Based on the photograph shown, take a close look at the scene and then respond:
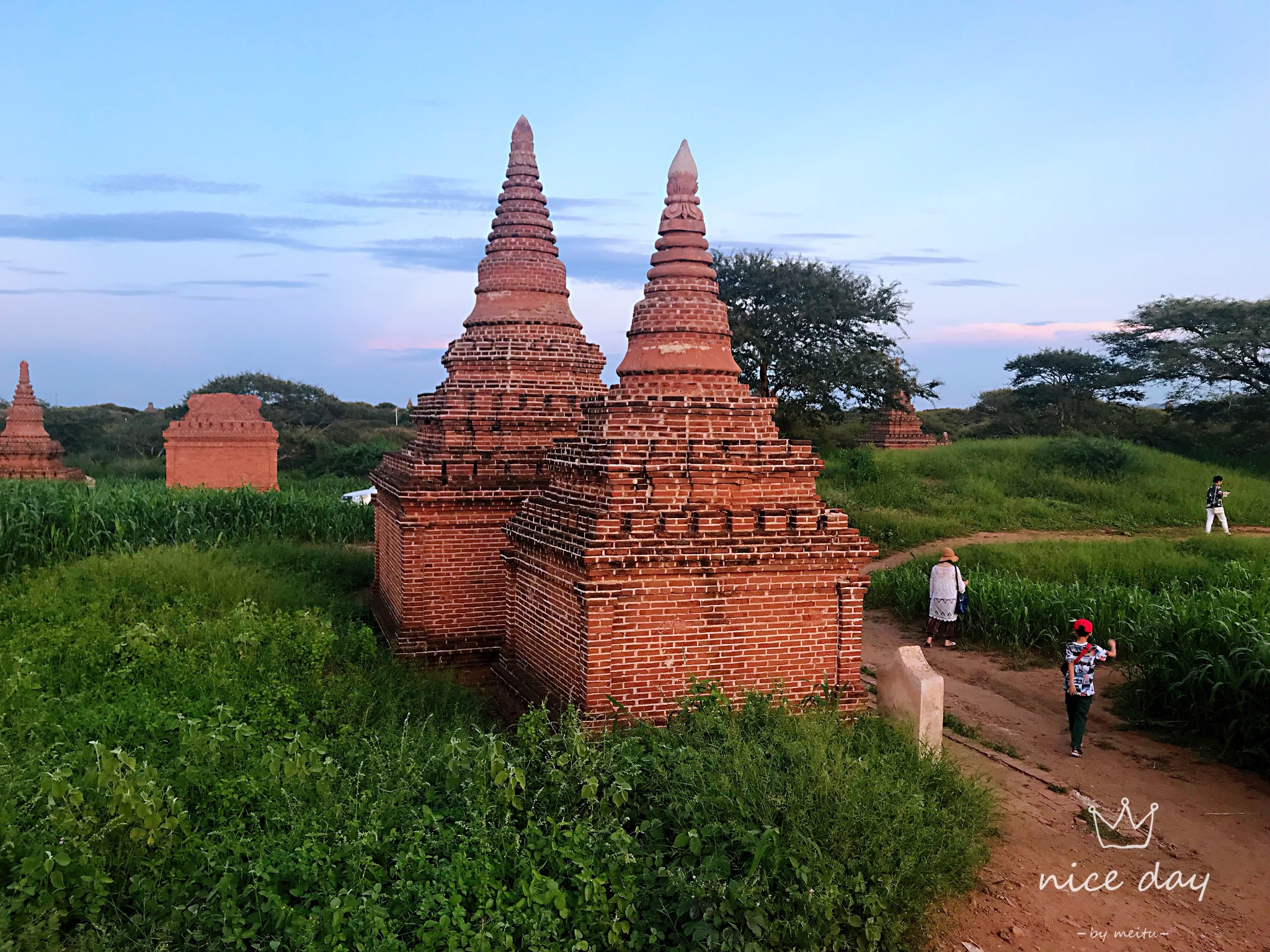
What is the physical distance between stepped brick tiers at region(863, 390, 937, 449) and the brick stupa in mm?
25482

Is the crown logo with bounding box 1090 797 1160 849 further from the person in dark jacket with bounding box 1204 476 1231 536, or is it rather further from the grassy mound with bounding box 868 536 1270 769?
the person in dark jacket with bounding box 1204 476 1231 536

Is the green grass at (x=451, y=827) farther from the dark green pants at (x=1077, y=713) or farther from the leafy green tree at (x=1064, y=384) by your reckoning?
the leafy green tree at (x=1064, y=384)

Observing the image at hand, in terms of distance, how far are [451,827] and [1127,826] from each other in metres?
5.29

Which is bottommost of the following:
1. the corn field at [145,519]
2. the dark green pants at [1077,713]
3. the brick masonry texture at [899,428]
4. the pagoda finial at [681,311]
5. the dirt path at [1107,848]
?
the dirt path at [1107,848]

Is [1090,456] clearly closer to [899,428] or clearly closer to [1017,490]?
[1017,490]

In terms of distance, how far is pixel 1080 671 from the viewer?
812 centimetres

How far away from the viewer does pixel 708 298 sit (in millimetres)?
8172

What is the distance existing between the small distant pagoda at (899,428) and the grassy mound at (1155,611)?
1409cm

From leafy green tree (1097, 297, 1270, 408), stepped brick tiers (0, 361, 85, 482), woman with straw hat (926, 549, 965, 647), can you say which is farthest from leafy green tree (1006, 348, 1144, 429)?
stepped brick tiers (0, 361, 85, 482)

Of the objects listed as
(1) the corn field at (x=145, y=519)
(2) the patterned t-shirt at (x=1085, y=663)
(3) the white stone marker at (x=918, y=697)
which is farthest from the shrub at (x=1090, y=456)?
(3) the white stone marker at (x=918, y=697)

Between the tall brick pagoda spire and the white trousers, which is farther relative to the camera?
the tall brick pagoda spire

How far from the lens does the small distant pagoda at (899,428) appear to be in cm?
3238

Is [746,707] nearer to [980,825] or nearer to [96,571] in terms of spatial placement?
[980,825]

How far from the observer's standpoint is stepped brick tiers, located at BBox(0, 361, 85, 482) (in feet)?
88.2
